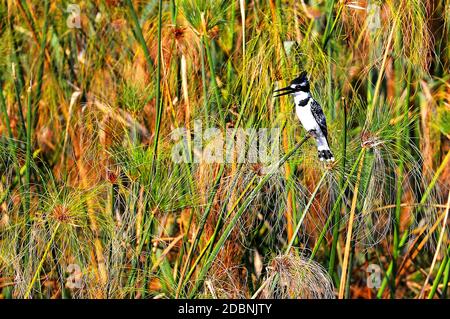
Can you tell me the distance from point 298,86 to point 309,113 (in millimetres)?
60

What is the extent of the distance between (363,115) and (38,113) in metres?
0.89

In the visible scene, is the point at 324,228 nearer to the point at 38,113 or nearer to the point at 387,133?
the point at 387,133

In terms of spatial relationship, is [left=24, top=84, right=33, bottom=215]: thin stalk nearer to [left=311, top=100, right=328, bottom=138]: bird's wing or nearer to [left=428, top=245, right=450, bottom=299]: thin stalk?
[left=311, top=100, right=328, bottom=138]: bird's wing

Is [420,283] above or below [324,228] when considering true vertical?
below

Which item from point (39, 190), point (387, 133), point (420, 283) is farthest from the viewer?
point (420, 283)

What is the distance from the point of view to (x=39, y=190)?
1585mm

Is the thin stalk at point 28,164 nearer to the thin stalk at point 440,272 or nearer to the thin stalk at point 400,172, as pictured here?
the thin stalk at point 400,172

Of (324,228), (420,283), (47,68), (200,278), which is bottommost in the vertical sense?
(420,283)

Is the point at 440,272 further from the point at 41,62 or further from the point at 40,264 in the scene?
the point at 41,62

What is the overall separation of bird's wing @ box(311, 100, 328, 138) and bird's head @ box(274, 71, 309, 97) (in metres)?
0.04

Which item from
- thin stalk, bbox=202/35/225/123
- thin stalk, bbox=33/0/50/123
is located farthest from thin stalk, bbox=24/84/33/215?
thin stalk, bbox=202/35/225/123

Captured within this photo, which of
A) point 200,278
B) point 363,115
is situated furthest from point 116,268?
point 363,115

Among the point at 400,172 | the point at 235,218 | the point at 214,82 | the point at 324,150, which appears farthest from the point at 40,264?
the point at 400,172

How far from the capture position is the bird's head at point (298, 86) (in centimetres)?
143
